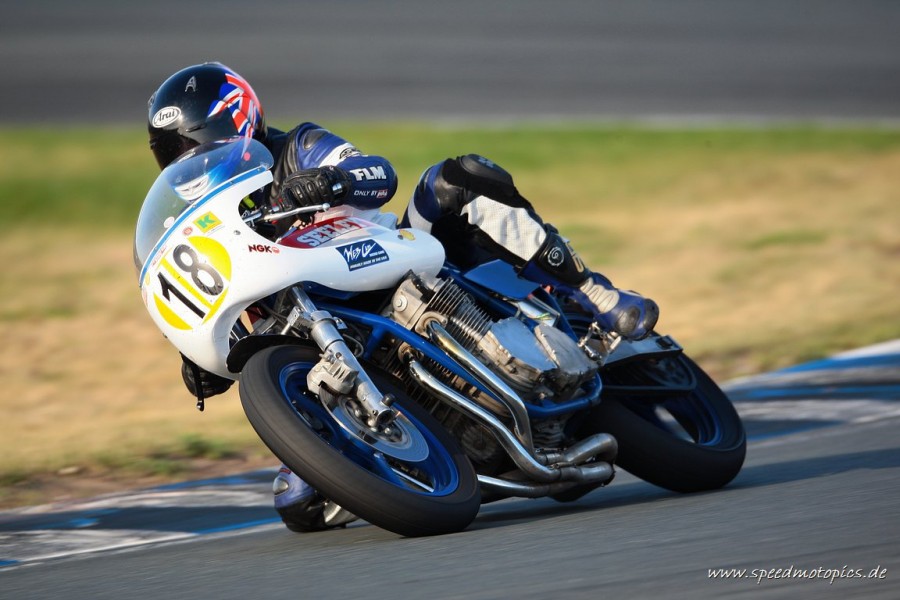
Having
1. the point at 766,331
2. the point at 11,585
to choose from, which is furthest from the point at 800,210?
the point at 11,585

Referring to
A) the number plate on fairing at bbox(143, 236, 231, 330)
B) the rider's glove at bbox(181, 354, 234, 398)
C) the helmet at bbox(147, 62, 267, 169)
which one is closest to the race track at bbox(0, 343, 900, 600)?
the rider's glove at bbox(181, 354, 234, 398)

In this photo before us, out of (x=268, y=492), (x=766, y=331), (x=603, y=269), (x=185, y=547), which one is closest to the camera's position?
(x=185, y=547)

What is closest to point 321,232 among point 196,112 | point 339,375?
point 339,375

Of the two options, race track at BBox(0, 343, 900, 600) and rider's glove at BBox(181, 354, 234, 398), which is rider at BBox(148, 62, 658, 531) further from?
race track at BBox(0, 343, 900, 600)

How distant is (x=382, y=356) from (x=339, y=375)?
1.51 ft

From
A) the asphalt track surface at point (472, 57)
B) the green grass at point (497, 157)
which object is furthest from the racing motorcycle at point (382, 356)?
the asphalt track surface at point (472, 57)

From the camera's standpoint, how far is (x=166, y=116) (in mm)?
4820

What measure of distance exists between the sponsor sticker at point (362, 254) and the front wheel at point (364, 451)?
1.06 ft

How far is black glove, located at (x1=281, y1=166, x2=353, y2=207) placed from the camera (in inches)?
174

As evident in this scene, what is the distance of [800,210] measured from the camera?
43.1 ft

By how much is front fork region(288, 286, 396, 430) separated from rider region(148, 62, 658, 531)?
1.74ft

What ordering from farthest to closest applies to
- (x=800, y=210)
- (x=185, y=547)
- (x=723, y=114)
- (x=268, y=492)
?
(x=723, y=114) < (x=800, y=210) < (x=268, y=492) < (x=185, y=547)

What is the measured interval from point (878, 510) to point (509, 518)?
130 cm

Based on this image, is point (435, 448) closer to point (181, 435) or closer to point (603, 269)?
point (181, 435)
